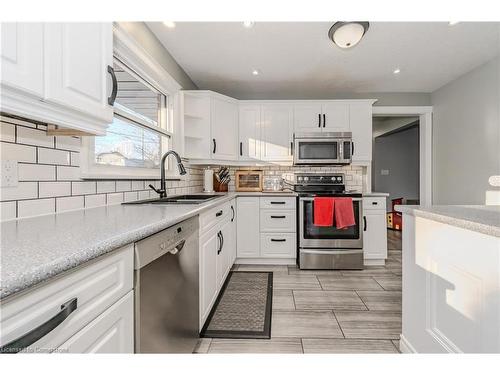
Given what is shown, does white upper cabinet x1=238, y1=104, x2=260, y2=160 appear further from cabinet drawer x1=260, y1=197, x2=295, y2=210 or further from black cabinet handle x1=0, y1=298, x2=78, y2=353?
black cabinet handle x1=0, y1=298, x2=78, y2=353

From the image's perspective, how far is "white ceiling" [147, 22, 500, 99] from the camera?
7.43ft

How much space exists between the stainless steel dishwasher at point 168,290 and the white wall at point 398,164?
587 cm

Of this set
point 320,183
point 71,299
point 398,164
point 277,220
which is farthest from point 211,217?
point 398,164

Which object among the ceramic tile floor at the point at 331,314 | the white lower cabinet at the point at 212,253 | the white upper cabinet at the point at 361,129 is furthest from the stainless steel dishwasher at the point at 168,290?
the white upper cabinet at the point at 361,129

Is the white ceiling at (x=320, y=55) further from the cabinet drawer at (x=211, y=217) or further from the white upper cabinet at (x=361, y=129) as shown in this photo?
the cabinet drawer at (x=211, y=217)

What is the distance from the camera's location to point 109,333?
787 mm

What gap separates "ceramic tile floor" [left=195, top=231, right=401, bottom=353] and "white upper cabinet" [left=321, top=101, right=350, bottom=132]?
1867 millimetres

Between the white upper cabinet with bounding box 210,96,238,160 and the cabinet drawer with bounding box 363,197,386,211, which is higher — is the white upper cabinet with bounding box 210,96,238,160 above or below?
above

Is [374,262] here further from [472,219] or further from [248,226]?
[472,219]

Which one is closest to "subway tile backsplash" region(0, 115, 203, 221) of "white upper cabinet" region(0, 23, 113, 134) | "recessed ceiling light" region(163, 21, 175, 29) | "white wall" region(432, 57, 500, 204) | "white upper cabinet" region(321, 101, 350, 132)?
"white upper cabinet" region(0, 23, 113, 134)

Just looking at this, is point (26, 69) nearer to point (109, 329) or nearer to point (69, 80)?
point (69, 80)

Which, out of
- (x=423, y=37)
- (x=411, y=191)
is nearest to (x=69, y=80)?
(x=423, y=37)

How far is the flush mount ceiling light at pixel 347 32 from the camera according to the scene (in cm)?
208

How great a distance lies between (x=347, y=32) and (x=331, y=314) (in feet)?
7.50
